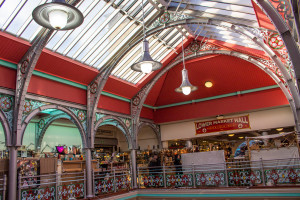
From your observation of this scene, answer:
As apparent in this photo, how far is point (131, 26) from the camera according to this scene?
38.1 feet

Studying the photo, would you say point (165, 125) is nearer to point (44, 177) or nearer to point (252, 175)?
point (252, 175)

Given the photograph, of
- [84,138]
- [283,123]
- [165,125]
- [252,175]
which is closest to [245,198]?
[252,175]

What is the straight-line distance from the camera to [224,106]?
1527cm

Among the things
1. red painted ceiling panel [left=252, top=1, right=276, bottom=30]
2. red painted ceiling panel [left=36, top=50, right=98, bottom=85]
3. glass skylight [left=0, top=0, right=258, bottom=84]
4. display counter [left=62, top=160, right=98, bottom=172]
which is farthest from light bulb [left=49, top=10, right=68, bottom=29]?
display counter [left=62, top=160, right=98, bottom=172]

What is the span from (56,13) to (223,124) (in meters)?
12.5

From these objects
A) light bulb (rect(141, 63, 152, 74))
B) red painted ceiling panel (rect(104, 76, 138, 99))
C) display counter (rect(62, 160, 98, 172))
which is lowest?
display counter (rect(62, 160, 98, 172))

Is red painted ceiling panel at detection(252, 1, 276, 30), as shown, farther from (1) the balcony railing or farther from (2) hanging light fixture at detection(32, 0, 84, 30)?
(2) hanging light fixture at detection(32, 0, 84, 30)

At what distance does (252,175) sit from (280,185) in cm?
97

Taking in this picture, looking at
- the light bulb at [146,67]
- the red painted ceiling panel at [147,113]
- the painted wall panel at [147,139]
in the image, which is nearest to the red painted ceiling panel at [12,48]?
the light bulb at [146,67]

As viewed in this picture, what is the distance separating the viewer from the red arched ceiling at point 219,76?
45.6ft

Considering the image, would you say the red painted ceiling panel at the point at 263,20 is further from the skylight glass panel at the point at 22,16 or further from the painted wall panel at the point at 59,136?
the painted wall panel at the point at 59,136

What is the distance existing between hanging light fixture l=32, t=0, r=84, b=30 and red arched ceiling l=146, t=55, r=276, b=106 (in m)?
10.1

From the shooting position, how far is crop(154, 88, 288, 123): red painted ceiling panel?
1404 cm

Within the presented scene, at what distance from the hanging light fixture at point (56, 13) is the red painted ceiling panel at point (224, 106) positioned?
1175 centimetres
